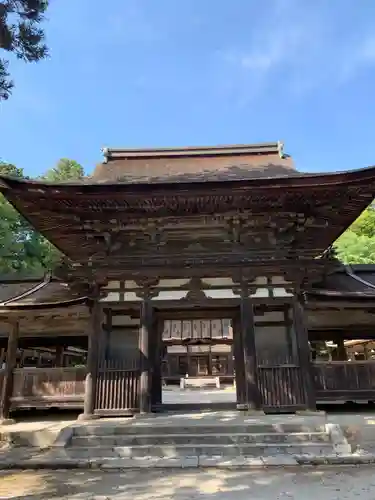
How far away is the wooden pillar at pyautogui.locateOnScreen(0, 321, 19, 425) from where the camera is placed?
9195mm

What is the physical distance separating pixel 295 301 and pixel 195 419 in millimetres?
3515

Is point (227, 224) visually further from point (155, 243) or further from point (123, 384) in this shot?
point (123, 384)

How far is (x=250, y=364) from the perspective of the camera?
8305mm

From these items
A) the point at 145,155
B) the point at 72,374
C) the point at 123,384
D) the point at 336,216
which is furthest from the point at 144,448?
the point at 145,155

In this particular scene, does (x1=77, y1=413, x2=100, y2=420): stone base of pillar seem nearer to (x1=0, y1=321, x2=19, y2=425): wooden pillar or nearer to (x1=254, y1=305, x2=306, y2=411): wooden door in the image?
(x1=0, y1=321, x2=19, y2=425): wooden pillar

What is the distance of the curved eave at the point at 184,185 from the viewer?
7707 mm

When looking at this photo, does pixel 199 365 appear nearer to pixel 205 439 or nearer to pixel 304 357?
pixel 304 357

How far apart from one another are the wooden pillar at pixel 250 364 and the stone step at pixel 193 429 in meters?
1.30

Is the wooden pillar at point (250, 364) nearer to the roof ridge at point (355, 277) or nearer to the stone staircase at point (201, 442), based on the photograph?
the stone staircase at point (201, 442)

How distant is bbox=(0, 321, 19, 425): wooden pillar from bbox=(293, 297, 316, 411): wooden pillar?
7064 mm

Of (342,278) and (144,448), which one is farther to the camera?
(342,278)

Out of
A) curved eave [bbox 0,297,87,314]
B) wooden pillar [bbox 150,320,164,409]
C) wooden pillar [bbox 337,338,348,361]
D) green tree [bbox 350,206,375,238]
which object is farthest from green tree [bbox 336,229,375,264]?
A: curved eave [bbox 0,297,87,314]

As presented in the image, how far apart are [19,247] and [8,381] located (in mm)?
17224

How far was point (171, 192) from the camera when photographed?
321 inches
